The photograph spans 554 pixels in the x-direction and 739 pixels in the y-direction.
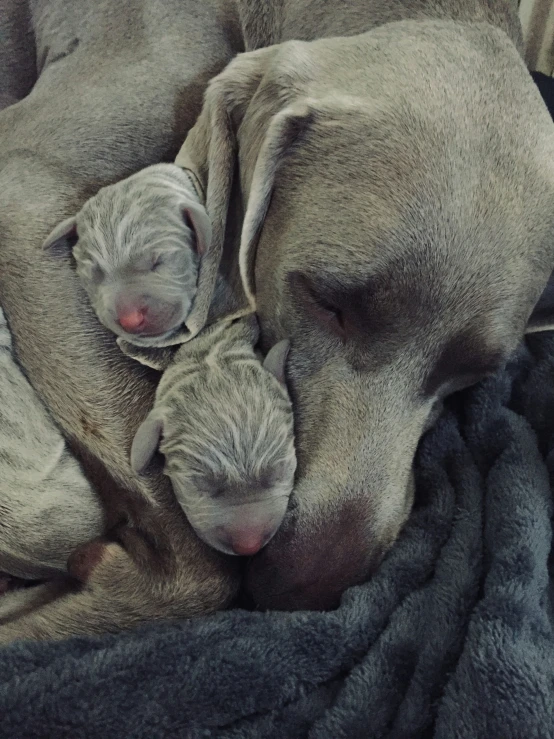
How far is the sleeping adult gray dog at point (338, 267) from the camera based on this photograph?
1420mm

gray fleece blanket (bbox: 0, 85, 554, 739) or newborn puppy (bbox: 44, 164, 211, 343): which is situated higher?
newborn puppy (bbox: 44, 164, 211, 343)

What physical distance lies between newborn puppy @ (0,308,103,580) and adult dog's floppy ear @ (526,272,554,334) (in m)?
1.18

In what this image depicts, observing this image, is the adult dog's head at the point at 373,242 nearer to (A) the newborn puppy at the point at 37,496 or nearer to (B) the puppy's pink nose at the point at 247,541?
(B) the puppy's pink nose at the point at 247,541

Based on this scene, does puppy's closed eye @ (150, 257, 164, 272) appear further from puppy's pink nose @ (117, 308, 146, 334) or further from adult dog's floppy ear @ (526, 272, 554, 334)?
adult dog's floppy ear @ (526, 272, 554, 334)

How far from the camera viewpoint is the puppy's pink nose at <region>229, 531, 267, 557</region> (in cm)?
137

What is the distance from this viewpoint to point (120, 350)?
1.70 metres

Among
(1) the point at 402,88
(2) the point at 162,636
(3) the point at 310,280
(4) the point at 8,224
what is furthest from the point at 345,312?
(4) the point at 8,224

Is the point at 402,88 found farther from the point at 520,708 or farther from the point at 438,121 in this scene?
the point at 520,708

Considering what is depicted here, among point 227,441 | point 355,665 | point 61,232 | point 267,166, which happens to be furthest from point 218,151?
point 355,665

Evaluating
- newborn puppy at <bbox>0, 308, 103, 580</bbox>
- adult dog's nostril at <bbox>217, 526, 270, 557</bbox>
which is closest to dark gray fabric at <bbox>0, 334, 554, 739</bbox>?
adult dog's nostril at <bbox>217, 526, 270, 557</bbox>

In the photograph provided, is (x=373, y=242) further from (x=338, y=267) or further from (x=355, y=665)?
(x=355, y=665)

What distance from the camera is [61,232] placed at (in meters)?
1.68

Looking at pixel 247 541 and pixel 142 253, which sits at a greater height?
pixel 142 253

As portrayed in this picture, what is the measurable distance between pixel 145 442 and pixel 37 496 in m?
0.33
